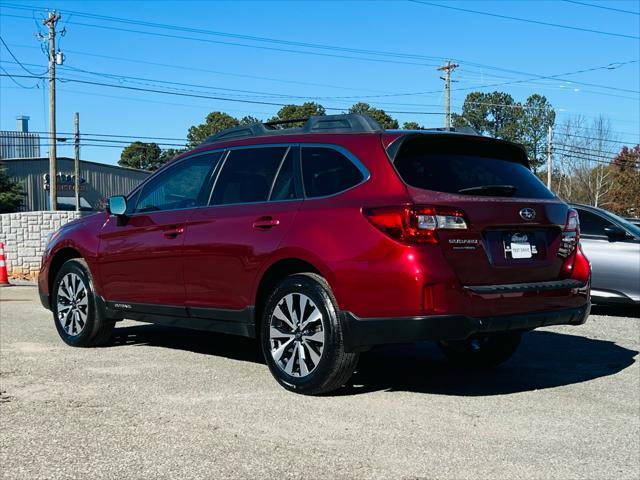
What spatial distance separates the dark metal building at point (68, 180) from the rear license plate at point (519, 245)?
5216 centimetres

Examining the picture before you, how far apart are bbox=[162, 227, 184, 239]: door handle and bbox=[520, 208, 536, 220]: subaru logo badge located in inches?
108

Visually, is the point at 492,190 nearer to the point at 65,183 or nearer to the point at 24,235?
the point at 24,235

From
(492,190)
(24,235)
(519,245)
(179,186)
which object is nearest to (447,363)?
(519,245)

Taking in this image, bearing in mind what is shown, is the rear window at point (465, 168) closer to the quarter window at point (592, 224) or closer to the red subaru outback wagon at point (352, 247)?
the red subaru outback wagon at point (352, 247)

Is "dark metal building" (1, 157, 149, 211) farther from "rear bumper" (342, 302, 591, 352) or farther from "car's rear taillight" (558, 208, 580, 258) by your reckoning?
"rear bumper" (342, 302, 591, 352)

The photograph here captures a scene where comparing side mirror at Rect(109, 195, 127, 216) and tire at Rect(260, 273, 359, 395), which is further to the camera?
side mirror at Rect(109, 195, 127, 216)

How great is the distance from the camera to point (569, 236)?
5.48 m

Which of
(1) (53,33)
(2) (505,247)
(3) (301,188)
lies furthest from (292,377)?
(1) (53,33)

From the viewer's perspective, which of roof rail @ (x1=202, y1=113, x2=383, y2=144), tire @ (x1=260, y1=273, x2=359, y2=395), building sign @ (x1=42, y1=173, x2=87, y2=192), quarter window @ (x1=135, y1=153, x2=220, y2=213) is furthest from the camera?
building sign @ (x1=42, y1=173, x2=87, y2=192)

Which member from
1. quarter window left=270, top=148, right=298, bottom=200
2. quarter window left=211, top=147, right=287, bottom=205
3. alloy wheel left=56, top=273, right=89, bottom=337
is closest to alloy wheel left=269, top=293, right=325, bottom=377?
quarter window left=270, top=148, right=298, bottom=200

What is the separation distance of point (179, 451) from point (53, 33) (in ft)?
→ 125

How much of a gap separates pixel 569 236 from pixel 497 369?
1.51 m

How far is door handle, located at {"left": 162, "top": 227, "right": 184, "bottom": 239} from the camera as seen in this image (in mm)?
6164

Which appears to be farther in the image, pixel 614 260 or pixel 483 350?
pixel 614 260
